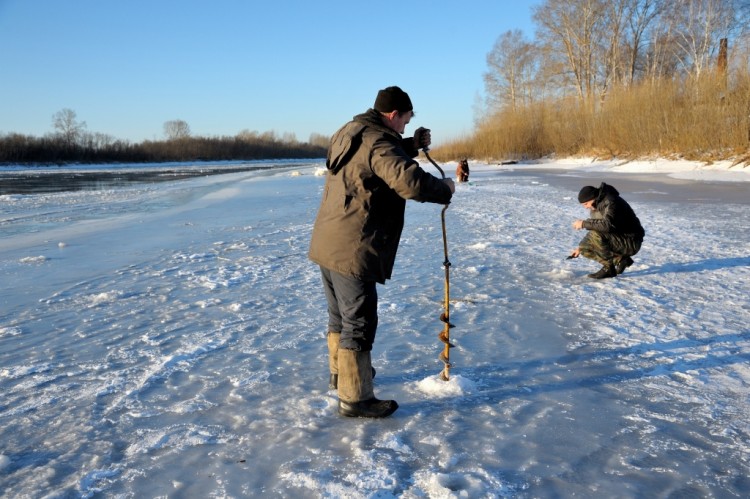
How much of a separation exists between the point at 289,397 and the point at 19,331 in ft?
8.47

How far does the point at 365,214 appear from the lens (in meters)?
2.65

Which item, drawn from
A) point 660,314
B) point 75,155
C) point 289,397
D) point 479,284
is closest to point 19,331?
point 289,397

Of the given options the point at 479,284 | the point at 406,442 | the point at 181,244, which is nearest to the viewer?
the point at 406,442

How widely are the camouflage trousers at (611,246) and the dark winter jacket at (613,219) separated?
48mm

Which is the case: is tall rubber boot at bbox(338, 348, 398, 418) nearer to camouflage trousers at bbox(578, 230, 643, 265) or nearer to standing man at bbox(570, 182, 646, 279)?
standing man at bbox(570, 182, 646, 279)

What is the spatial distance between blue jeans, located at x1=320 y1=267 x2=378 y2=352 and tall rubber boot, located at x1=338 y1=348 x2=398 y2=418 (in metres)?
0.06

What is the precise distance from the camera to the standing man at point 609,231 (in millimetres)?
5484

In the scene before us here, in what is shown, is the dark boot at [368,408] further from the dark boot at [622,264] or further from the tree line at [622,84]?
the tree line at [622,84]

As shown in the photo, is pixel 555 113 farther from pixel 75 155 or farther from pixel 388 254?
pixel 75 155

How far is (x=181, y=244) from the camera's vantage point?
27.2ft

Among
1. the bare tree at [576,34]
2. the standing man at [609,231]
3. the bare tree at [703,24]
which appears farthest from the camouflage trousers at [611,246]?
the bare tree at [576,34]

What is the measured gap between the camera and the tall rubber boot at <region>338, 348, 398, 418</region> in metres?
2.77

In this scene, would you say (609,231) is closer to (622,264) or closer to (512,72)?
(622,264)

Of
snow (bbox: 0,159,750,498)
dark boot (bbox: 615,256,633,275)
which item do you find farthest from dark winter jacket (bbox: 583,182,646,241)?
snow (bbox: 0,159,750,498)
